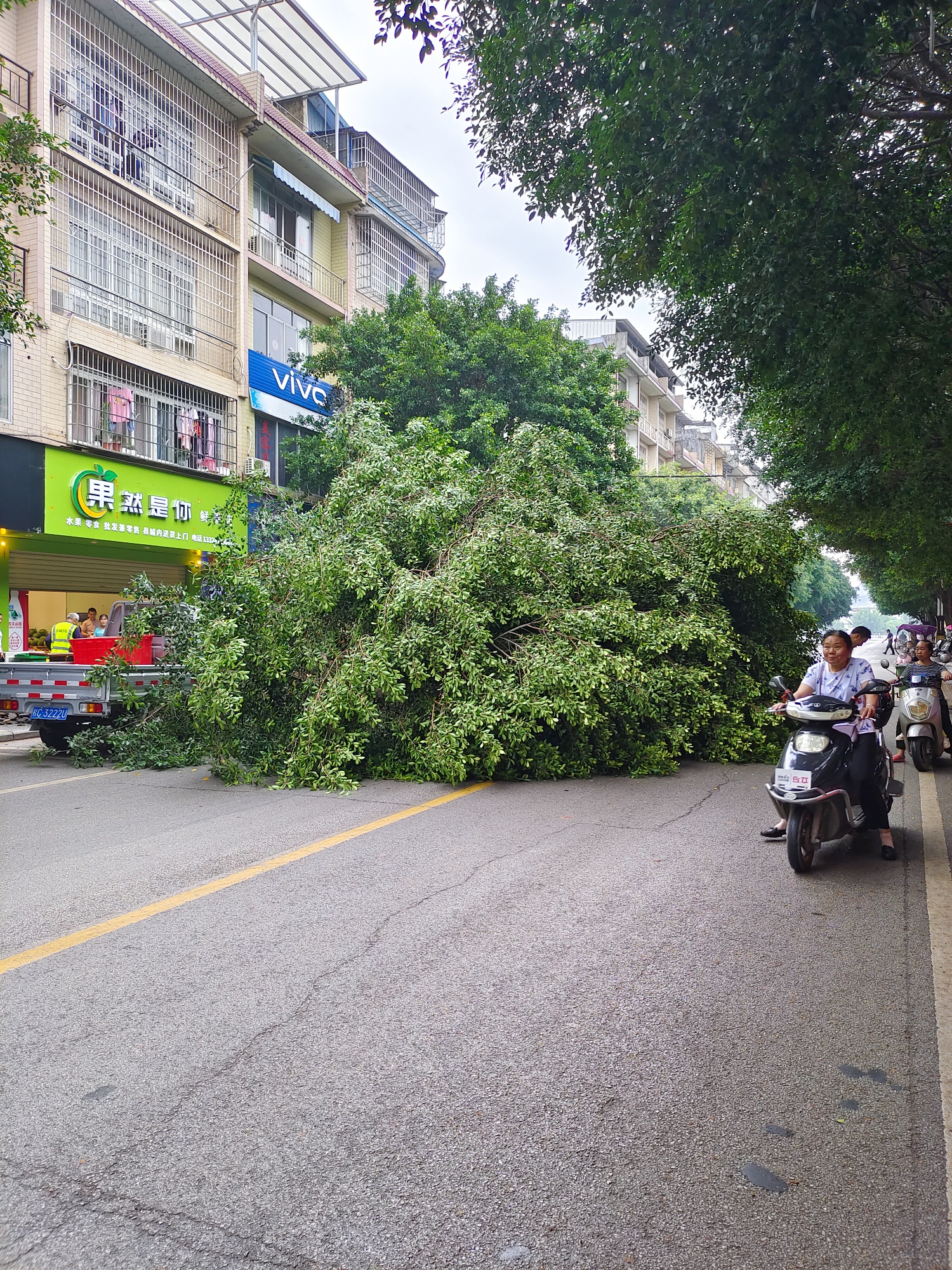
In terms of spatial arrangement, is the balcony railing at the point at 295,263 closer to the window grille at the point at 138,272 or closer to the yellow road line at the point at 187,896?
the window grille at the point at 138,272

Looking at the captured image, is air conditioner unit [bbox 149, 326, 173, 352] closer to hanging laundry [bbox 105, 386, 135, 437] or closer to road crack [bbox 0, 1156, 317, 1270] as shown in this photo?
hanging laundry [bbox 105, 386, 135, 437]

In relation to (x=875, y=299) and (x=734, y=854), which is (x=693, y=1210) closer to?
(x=734, y=854)

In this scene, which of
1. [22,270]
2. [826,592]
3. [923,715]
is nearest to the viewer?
[923,715]

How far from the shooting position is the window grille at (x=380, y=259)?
28234mm

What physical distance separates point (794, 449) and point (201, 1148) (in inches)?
729

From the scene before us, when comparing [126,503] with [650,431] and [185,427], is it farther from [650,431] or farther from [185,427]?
[650,431]

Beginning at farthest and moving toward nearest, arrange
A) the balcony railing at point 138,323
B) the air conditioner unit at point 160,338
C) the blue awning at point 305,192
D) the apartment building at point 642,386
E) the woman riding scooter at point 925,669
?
the apartment building at point 642,386 → the blue awning at point 305,192 → the air conditioner unit at point 160,338 → the balcony railing at point 138,323 → the woman riding scooter at point 925,669

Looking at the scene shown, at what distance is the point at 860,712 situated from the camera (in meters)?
6.68

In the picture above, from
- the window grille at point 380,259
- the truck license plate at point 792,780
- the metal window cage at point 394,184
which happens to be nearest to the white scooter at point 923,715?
the truck license plate at point 792,780

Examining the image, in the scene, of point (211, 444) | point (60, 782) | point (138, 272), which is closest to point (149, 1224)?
point (60, 782)

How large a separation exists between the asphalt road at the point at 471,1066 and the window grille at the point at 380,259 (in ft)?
81.7

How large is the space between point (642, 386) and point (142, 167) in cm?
4046

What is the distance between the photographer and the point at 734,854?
21.6 ft

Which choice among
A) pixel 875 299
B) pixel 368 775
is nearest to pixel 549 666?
pixel 368 775
